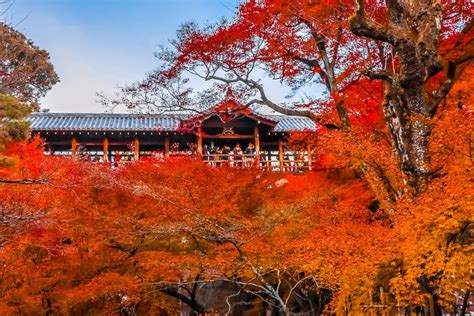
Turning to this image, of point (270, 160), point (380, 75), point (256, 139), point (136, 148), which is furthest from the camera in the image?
point (256, 139)

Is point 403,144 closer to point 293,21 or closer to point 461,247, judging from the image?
point 461,247

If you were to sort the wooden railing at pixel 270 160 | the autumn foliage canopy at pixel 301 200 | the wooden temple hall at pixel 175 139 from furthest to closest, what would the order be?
the wooden temple hall at pixel 175 139 < the wooden railing at pixel 270 160 < the autumn foliage canopy at pixel 301 200

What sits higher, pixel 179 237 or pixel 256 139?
pixel 256 139

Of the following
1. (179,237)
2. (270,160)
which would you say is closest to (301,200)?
(179,237)

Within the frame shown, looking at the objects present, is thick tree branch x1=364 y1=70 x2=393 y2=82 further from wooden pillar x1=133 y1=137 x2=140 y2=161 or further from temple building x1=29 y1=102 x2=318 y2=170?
wooden pillar x1=133 y1=137 x2=140 y2=161

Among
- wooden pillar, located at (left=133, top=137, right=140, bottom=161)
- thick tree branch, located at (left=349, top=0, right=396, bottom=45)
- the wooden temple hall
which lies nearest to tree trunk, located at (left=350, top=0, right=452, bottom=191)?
thick tree branch, located at (left=349, top=0, right=396, bottom=45)

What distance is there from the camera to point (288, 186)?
1641 cm

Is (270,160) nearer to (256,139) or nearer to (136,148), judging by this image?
(256,139)

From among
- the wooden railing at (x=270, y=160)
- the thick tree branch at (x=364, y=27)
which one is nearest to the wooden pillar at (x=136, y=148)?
the wooden railing at (x=270, y=160)

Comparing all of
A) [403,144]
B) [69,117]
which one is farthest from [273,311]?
[69,117]

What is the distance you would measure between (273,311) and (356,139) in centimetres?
736

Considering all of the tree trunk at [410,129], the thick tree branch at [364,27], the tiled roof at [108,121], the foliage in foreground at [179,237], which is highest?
the tiled roof at [108,121]

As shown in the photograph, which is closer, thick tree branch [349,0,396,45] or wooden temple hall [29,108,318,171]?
thick tree branch [349,0,396,45]

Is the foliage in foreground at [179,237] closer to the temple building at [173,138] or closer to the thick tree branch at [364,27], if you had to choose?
the thick tree branch at [364,27]
